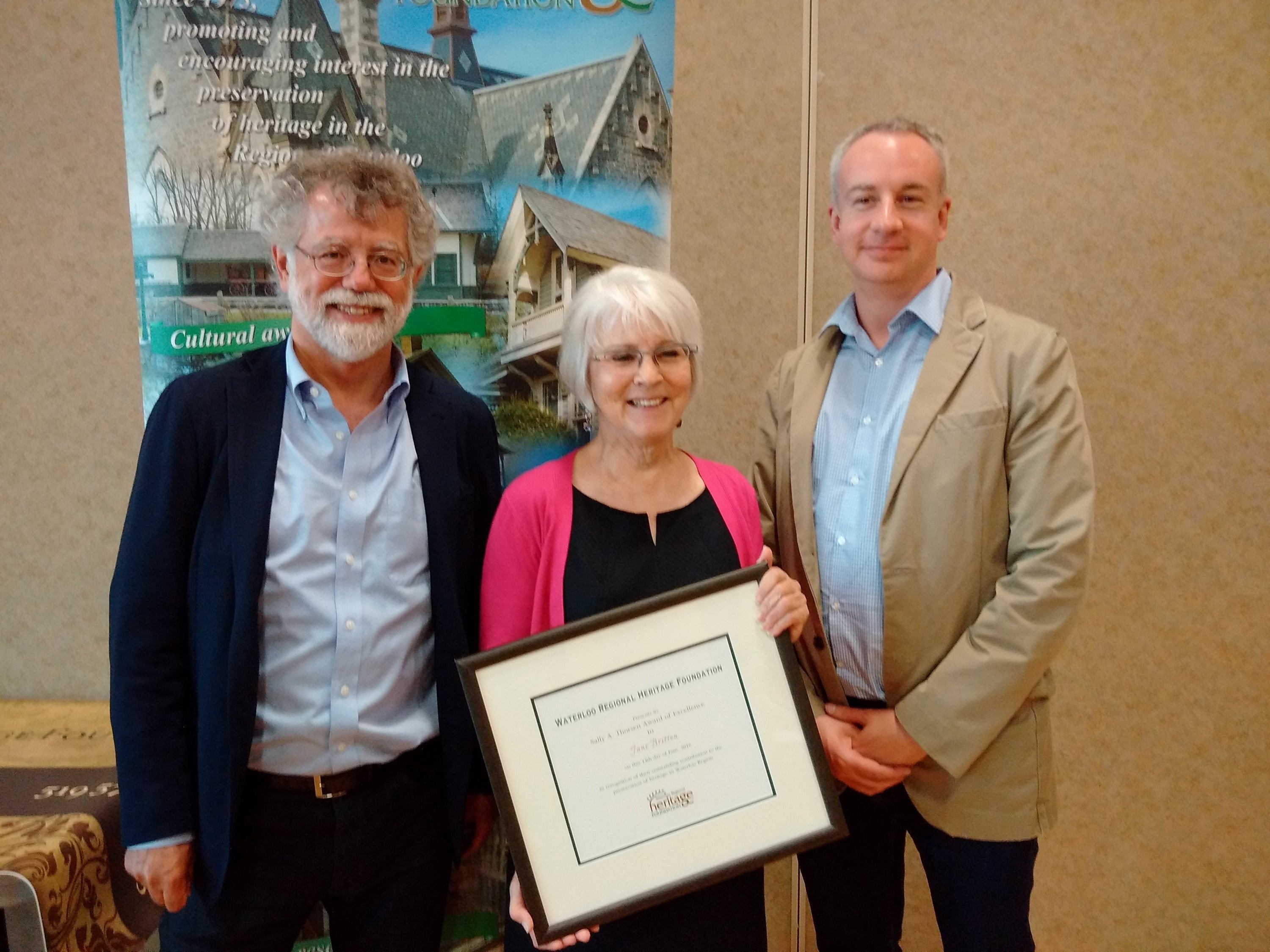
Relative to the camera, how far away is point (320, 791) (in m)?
1.43

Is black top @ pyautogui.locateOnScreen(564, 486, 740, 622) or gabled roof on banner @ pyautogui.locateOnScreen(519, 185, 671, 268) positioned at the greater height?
gabled roof on banner @ pyautogui.locateOnScreen(519, 185, 671, 268)

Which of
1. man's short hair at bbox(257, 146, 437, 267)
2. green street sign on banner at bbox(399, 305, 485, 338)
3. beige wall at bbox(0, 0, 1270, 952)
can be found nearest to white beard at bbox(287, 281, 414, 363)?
man's short hair at bbox(257, 146, 437, 267)

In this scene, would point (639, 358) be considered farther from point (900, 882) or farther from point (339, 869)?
point (900, 882)

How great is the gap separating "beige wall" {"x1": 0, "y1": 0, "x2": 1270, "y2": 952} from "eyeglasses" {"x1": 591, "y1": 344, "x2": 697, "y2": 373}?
26.5 inches

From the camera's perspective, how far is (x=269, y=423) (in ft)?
4.52

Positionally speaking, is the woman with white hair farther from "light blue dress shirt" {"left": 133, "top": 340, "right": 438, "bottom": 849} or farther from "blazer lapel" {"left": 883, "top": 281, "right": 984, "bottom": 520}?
"blazer lapel" {"left": 883, "top": 281, "right": 984, "bottom": 520}

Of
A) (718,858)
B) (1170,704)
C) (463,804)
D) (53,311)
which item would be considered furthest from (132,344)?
(1170,704)

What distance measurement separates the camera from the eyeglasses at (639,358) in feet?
4.67

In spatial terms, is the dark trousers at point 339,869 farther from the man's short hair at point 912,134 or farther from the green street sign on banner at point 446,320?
the man's short hair at point 912,134

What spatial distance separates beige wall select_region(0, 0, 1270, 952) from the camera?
2.01m

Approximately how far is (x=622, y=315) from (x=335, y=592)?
0.68 meters

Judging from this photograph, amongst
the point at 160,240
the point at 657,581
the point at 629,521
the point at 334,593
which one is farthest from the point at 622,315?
the point at 160,240

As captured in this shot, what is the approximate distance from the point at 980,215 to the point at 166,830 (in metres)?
2.22

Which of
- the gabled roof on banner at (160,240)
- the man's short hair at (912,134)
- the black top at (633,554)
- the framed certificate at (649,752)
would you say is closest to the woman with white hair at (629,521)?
the black top at (633,554)
